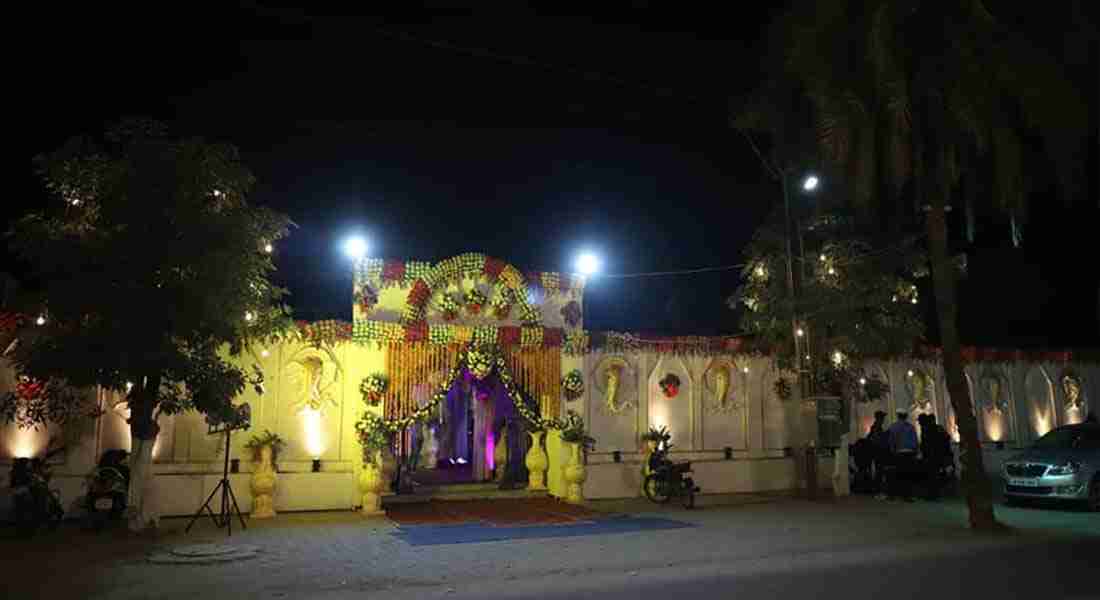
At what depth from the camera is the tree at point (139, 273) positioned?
11.4m

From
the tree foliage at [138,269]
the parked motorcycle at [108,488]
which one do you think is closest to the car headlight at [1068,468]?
the tree foliage at [138,269]

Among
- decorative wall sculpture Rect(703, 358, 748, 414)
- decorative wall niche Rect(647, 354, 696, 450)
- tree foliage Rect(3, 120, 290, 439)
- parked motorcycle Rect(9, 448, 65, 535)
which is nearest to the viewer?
tree foliage Rect(3, 120, 290, 439)

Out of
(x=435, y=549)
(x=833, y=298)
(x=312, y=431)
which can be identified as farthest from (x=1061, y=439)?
(x=312, y=431)

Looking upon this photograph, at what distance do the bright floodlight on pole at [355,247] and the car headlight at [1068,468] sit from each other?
14.0m

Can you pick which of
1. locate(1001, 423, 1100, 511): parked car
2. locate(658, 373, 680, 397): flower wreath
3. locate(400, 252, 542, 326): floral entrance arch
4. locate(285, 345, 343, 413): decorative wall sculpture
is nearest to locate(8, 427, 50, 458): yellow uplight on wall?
locate(285, 345, 343, 413): decorative wall sculpture

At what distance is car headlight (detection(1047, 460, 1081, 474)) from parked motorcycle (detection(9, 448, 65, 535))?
17.6 metres

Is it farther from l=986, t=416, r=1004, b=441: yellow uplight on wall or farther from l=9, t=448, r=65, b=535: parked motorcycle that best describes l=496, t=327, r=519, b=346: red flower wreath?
l=986, t=416, r=1004, b=441: yellow uplight on wall

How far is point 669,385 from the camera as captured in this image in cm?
1817

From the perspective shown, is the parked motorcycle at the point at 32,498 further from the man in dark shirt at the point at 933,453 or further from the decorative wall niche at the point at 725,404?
the man in dark shirt at the point at 933,453

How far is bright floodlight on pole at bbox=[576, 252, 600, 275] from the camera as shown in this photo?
17.3 metres

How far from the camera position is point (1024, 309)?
100 feet

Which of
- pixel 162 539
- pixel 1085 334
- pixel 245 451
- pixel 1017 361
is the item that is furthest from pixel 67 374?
pixel 1085 334

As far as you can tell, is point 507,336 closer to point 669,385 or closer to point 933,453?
point 669,385

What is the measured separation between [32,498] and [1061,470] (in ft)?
58.6
